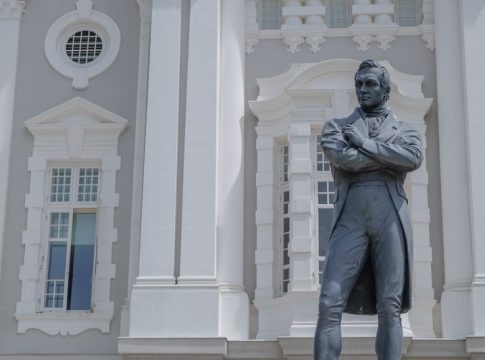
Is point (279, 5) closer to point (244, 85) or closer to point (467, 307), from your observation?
point (244, 85)

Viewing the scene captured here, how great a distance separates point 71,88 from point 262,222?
3746 mm

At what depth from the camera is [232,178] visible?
1692 cm

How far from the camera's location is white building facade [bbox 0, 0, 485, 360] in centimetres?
1609

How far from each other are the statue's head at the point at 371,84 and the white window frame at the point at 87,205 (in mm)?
8948

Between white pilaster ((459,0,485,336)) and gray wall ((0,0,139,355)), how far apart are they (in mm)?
5033

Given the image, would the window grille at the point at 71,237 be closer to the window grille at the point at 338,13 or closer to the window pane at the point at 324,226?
the window pane at the point at 324,226

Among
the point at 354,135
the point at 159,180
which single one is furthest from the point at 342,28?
the point at 354,135

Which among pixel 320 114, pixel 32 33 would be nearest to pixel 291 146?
pixel 320 114

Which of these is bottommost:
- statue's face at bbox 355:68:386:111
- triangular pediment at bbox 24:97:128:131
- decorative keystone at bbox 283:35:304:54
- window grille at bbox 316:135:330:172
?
statue's face at bbox 355:68:386:111

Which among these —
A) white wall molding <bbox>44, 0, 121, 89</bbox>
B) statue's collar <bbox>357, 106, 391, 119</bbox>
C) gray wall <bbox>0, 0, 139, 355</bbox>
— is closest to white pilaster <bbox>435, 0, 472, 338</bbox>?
gray wall <bbox>0, 0, 139, 355</bbox>

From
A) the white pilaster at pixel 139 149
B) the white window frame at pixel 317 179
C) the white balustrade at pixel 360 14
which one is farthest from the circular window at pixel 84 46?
the white balustrade at pixel 360 14

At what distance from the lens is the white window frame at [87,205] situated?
16969 millimetres

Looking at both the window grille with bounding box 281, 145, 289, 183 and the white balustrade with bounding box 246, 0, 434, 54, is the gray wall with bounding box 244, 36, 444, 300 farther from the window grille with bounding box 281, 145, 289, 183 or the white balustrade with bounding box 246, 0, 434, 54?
the window grille with bounding box 281, 145, 289, 183

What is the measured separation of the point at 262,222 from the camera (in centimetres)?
1684
